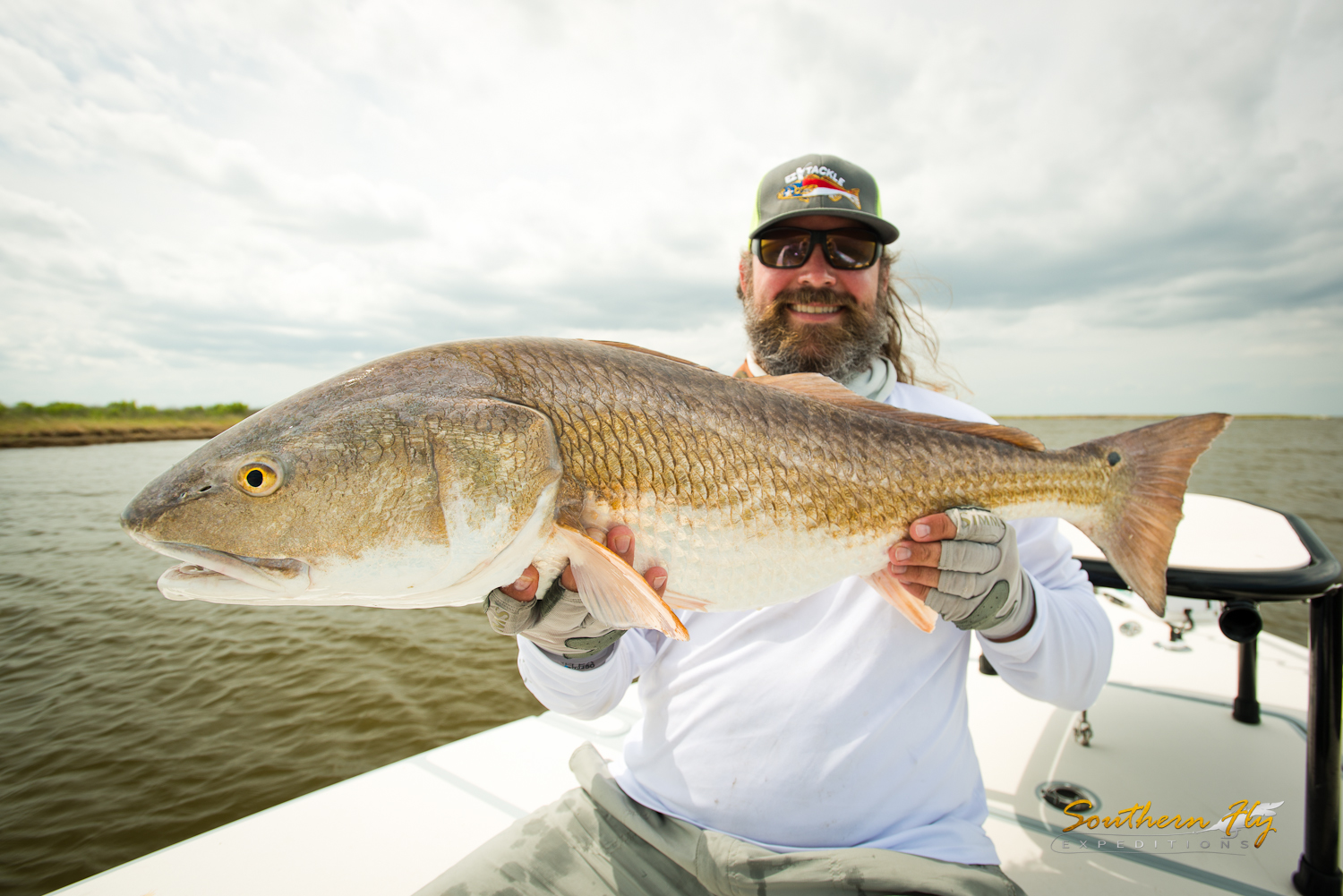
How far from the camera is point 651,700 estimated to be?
2.29 m

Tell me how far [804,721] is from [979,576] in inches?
30.0

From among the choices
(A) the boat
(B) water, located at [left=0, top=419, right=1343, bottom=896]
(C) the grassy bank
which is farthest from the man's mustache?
(C) the grassy bank

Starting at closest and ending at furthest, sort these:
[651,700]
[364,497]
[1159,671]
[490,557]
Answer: [364,497] < [490,557] < [651,700] < [1159,671]

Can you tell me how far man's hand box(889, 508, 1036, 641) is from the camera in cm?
184

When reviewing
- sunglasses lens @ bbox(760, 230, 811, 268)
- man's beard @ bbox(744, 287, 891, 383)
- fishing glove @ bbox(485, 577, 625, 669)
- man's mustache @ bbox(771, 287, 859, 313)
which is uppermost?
sunglasses lens @ bbox(760, 230, 811, 268)

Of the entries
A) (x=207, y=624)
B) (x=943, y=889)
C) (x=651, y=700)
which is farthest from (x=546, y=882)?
(x=207, y=624)

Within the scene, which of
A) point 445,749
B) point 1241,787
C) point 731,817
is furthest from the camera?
point 445,749

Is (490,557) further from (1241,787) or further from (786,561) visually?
(1241,787)

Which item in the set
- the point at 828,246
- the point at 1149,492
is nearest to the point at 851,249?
the point at 828,246

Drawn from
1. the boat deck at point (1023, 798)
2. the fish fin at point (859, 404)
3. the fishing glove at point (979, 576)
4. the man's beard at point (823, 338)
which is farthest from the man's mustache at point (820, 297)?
the boat deck at point (1023, 798)

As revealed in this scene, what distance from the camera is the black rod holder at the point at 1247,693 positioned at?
3.31 meters

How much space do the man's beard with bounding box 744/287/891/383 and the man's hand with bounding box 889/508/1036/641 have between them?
47.8 inches

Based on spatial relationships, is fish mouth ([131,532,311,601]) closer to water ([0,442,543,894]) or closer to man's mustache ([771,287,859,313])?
man's mustache ([771,287,859,313])

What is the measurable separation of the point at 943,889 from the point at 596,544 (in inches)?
55.8
